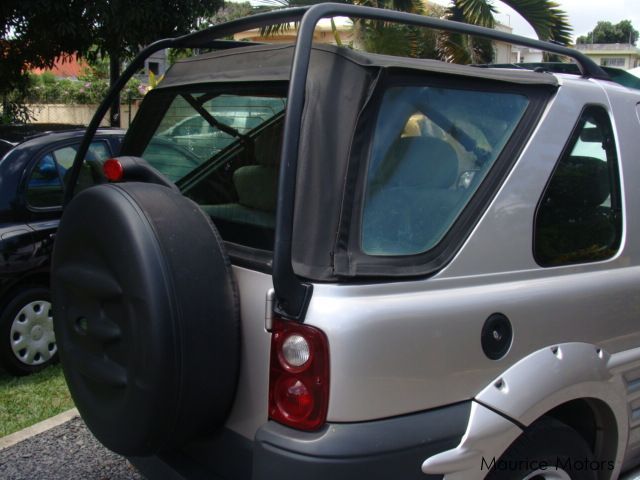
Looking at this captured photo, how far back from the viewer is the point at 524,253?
91.7 inches

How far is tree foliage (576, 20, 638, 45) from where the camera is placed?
3634 inches

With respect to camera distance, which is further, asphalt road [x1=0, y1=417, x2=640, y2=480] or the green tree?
the green tree

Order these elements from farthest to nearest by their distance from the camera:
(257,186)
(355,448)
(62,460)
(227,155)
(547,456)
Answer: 1. (62,460)
2. (227,155)
3. (257,186)
4. (547,456)
5. (355,448)

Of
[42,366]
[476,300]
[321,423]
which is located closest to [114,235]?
[321,423]

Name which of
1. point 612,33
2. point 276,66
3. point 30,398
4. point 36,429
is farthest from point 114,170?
point 612,33

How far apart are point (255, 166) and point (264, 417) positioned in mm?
980

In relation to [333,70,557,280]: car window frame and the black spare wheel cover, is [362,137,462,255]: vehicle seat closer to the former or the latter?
[333,70,557,280]: car window frame

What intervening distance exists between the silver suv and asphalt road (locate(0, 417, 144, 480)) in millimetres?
1053

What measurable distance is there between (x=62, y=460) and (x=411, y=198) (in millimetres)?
2422

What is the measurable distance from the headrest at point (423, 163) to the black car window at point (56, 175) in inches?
129

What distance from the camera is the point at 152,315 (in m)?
2.00

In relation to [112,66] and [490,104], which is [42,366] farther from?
[112,66]

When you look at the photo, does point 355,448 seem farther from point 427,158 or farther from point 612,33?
point 612,33

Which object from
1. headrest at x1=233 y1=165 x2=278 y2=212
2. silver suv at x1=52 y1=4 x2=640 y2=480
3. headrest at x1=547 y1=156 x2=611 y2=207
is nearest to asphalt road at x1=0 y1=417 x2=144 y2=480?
silver suv at x1=52 y1=4 x2=640 y2=480
